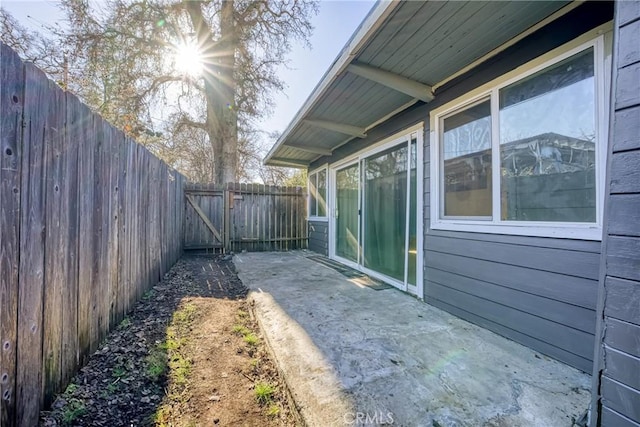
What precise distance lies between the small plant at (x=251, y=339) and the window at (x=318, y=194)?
4.04 meters

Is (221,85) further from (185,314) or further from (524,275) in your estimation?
(524,275)

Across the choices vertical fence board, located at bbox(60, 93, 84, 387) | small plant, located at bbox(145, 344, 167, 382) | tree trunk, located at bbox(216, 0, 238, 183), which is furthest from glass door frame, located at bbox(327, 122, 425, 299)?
tree trunk, located at bbox(216, 0, 238, 183)

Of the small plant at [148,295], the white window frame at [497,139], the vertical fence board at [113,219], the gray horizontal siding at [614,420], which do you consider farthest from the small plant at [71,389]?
the white window frame at [497,139]

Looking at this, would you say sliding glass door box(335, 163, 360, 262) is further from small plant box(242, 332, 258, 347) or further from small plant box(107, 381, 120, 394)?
small plant box(107, 381, 120, 394)

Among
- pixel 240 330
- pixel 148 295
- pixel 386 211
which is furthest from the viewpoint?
pixel 386 211

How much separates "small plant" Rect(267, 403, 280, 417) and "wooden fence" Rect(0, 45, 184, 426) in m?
1.01

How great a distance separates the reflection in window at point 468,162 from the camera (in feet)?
7.89

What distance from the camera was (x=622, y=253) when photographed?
0.98 meters

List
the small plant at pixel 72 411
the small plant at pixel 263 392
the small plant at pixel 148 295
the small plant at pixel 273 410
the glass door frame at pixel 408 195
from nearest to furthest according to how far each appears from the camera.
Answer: the small plant at pixel 72 411
the small plant at pixel 273 410
the small plant at pixel 263 392
the small plant at pixel 148 295
the glass door frame at pixel 408 195

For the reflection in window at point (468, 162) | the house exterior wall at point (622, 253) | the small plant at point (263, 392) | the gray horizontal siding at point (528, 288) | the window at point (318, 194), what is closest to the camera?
the house exterior wall at point (622, 253)

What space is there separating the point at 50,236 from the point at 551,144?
3.04 meters

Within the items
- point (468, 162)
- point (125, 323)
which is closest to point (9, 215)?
point (125, 323)

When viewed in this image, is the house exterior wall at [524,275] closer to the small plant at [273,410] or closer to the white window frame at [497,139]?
the white window frame at [497,139]

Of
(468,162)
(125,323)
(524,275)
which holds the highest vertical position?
(468,162)
